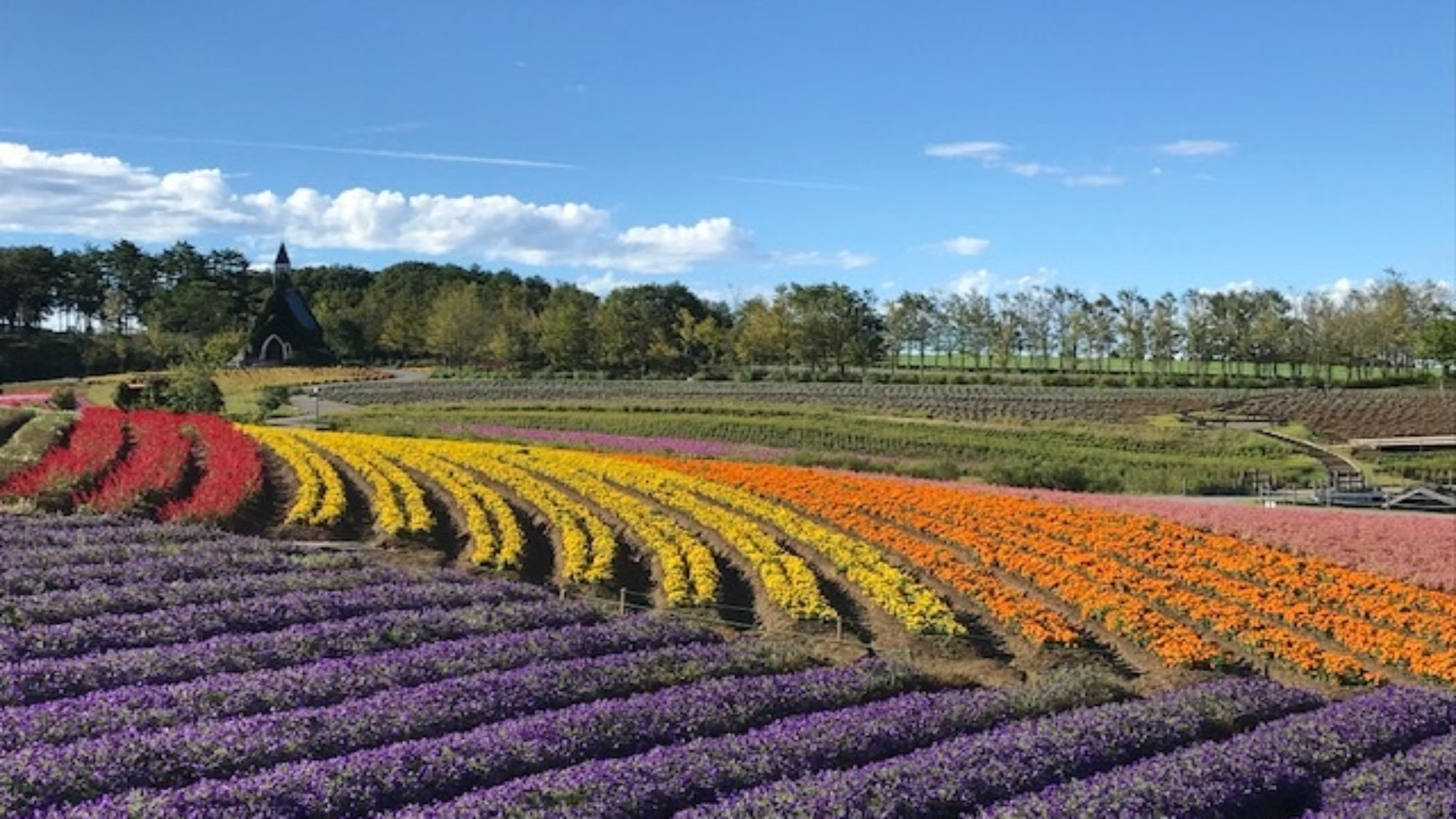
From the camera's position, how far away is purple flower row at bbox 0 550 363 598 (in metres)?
16.5

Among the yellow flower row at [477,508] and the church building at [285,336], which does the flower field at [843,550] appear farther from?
the church building at [285,336]

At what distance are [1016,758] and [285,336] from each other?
102 meters

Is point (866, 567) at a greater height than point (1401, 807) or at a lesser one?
greater

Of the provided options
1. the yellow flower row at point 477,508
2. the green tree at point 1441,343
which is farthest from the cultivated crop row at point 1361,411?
the yellow flower row at point 477,508

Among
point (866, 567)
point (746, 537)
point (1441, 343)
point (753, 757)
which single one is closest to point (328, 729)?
point (753, 757)

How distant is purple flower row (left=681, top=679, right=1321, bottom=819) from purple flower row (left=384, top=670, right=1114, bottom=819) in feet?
1.31

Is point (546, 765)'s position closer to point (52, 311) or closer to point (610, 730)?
point (610, 730)

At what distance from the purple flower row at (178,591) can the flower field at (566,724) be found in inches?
1.9

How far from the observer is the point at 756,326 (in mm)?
97812

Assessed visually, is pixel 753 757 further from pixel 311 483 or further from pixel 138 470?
pixel 138 470

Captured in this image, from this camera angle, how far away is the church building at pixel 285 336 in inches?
4033

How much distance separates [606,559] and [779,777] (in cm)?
1011

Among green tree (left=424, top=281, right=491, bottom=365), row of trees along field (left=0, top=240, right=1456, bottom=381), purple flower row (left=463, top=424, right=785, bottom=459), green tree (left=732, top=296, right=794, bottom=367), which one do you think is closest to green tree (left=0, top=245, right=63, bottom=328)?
row of trees along field (left=0, top=240, right=1456, bottom=381)

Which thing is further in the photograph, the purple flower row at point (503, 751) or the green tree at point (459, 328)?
the green tree at point (459, 328)
